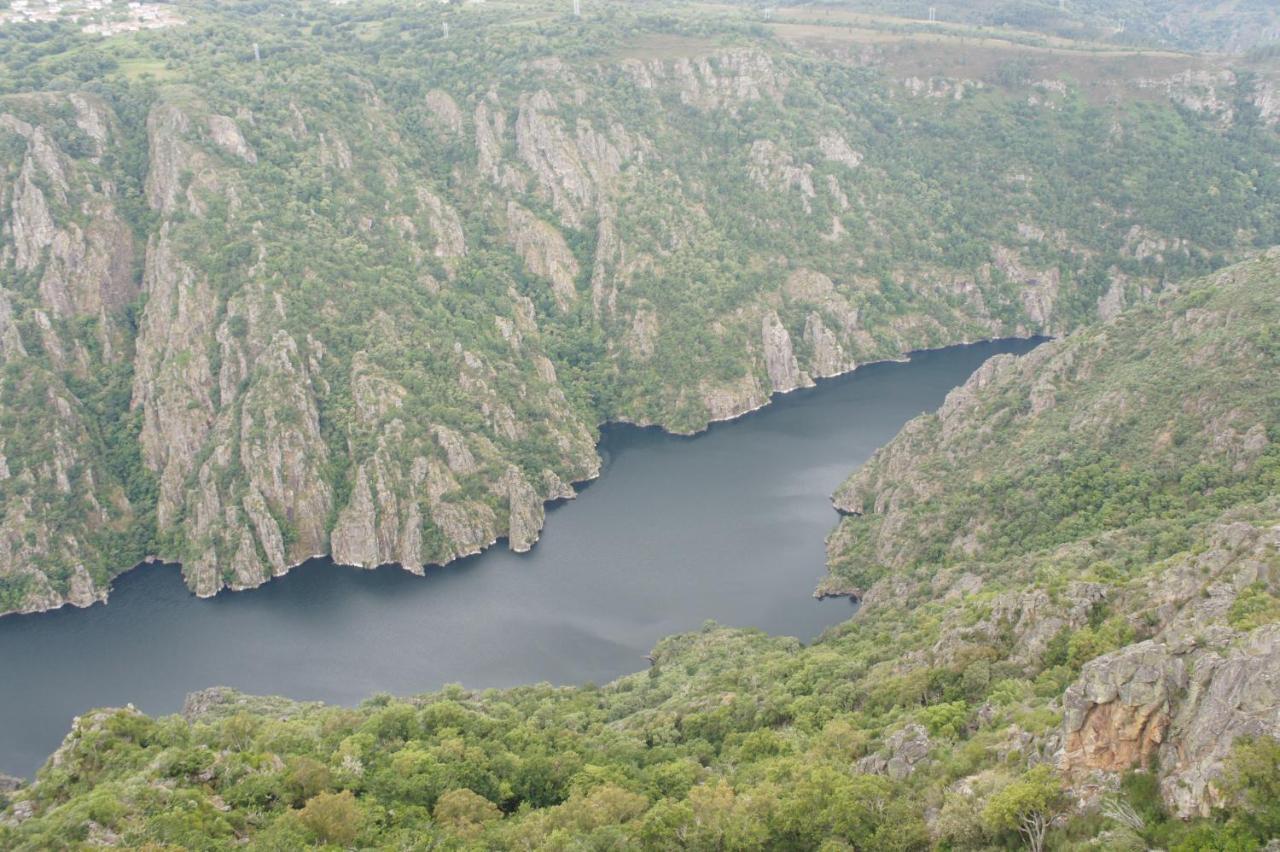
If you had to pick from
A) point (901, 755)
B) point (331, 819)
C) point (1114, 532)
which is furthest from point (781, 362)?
point (331, 819)

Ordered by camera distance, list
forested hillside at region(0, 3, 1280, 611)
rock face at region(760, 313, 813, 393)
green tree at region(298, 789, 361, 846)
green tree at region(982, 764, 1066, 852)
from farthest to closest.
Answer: rock face at region(760, 313, 813, 393) → forested hillside at region(0, 3, 1280, 611) → green tree at region(298, 789, 361, 846) → green tree at region(982, 764, 1066, 852)

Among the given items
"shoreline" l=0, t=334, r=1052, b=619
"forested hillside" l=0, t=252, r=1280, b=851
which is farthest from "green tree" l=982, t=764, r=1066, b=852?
"shoreline" l=0, t=334, r=1052, b=619

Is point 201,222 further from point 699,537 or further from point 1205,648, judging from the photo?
point 1205,648

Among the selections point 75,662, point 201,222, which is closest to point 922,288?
point 201,222

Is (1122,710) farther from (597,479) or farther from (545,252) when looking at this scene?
(545,252)

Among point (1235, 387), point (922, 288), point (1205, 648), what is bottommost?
point (922, 288)

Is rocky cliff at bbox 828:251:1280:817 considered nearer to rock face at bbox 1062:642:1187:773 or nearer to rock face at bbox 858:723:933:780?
rock face at bbox 1062:642:1187:773
